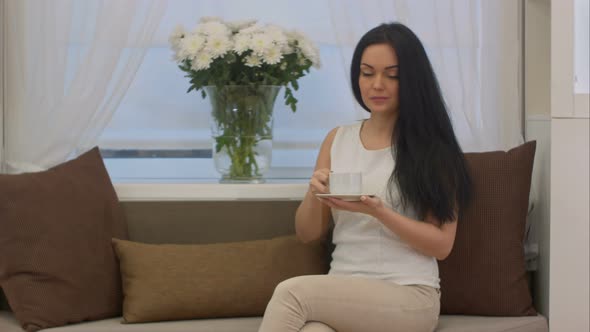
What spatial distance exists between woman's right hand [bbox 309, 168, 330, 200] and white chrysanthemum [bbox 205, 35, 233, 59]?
0.59m

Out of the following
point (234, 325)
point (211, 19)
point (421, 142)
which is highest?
point (211, 19)

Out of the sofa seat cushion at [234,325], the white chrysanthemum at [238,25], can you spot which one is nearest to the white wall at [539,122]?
the sofa seat cushion at [234,325]

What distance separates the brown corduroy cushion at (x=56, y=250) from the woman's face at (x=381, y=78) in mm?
900

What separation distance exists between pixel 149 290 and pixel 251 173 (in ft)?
1.84

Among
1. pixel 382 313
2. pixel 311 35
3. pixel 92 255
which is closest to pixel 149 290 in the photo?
pixel 92 255

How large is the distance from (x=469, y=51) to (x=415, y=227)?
0.87 meters

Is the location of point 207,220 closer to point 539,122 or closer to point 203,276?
point 203,276

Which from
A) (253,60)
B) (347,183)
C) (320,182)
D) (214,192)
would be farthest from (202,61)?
(347,183)

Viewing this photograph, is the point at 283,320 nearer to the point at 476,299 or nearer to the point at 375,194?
the point at 375,194

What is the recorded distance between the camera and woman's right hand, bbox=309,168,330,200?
8.05ft

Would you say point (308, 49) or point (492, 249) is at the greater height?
point (308, 49)

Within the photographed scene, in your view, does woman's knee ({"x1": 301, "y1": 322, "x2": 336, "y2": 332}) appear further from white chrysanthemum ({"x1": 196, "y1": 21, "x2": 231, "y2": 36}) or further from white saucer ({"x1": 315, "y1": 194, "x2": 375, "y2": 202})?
white chrysanthemum ({"x1": 196, "y1": 21, "x2": 231, "y2": 36})

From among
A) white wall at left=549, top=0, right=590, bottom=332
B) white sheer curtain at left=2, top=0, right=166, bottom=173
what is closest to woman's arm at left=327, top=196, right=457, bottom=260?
white wall at left=549, top=0, right=590, bottom=332

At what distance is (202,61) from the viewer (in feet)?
9.33
